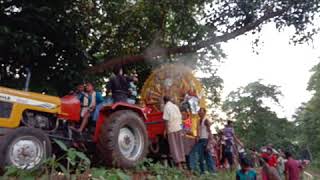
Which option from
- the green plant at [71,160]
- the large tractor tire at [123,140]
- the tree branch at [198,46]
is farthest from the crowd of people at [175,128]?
the tree branch at [198,46]

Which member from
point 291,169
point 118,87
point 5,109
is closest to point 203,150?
point 291,169

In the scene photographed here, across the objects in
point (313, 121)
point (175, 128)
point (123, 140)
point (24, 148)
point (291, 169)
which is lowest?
point (24, 148)

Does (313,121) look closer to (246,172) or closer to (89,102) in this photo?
(89,102)

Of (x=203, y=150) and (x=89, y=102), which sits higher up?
(x=89, y=102)

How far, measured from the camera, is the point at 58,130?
329 inches

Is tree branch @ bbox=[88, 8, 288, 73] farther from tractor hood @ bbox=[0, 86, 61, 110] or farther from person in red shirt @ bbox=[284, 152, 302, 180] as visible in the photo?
tractor hood @ bbox=[0, 86, 61, 110]

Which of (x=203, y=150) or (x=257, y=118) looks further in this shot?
(x=257, y=118)

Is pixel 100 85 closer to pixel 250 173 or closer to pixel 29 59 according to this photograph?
pixel 29 59

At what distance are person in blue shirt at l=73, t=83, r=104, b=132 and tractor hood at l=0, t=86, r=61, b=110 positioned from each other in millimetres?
472

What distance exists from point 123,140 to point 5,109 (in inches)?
82.9

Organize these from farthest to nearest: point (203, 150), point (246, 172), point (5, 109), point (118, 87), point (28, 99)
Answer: point (203, 150), point (118, 87), point (28, 99), point (5, 109), point (246, 172)

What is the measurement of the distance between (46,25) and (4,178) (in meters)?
7.06

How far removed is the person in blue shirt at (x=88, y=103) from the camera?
340 inches

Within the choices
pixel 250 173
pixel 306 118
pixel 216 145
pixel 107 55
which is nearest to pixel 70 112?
pixel 250 173
